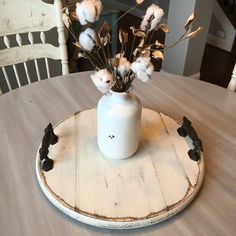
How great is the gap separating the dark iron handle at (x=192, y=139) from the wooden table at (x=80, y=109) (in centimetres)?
4

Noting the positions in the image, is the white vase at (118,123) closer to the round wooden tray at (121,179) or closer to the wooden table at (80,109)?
the round wooden tray at (121,179)

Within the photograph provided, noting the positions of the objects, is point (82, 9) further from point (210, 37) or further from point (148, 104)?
point (210, 37)

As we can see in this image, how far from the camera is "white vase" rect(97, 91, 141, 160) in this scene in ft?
2.24

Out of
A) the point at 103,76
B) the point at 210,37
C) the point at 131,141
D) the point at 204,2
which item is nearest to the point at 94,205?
the point at 131,141

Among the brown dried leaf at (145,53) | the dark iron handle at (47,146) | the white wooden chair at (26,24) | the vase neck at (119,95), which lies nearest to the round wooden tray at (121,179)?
the dark iron handle at (47,146)

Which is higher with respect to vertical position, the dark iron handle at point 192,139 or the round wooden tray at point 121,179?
the dark iron handle at point 192,139

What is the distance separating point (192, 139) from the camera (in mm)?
812

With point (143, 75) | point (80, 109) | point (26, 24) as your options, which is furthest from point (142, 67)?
point (26, 24)

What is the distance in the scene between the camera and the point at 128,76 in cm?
64

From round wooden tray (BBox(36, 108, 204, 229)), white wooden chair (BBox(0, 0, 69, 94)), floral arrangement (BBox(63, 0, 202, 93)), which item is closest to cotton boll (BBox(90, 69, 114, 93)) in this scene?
floral arrangement (BBox(63, 0, 202, 93))

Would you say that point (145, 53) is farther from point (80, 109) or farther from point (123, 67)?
point (80, 109)

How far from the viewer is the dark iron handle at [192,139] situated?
0.77 meters

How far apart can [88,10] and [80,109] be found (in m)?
0.47

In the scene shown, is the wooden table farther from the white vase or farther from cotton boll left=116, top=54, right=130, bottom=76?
cotton boll left=116, top=54, right=130, bottom=76
